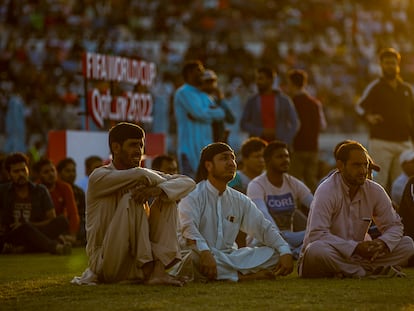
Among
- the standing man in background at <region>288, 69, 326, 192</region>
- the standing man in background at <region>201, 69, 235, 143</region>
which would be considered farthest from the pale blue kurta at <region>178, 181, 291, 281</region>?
the standing man in background at <region>288, 69, 326, 192</region>

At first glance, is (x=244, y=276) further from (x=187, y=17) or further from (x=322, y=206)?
(x=187, y=17)

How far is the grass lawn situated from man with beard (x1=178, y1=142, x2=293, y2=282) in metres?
0.17

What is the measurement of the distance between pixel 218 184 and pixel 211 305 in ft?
6.14

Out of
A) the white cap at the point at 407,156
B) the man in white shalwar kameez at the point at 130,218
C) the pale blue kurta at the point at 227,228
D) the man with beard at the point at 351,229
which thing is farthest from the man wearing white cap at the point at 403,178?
the man in white shalwar kameez at the point at 130,218

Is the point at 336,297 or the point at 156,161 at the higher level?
the point at 156,161

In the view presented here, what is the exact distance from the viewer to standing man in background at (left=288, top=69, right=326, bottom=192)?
13.5 meters

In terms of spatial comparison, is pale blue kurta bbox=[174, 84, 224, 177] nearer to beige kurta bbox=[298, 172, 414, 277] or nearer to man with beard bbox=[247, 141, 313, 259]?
man with beard bbox=[247, 141, 313, 259]

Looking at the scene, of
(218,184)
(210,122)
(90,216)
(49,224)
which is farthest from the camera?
(210,122)

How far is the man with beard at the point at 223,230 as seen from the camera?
803 cm

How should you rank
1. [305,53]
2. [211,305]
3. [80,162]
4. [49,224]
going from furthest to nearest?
[305,53] < [80,162] < [49,224] < [211,305]

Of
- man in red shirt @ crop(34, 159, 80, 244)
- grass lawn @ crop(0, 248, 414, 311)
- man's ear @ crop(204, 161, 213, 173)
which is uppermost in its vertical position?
man's ear @ crop(204, 161, 213, 173)

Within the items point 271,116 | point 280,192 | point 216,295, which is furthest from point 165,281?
point 271,116

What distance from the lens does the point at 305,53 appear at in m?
30.0

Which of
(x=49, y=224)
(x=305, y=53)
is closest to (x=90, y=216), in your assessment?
(x=49, y=224)
